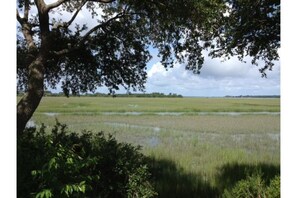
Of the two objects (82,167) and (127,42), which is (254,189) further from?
(127,42)

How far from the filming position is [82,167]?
4.04 m

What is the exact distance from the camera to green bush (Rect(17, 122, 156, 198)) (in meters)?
3.03

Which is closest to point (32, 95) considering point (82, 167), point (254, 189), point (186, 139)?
point (82, 167)

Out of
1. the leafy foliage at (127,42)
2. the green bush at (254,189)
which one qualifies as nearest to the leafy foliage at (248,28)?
the leafy foliage at (127,42)

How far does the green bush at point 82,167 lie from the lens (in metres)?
3.03

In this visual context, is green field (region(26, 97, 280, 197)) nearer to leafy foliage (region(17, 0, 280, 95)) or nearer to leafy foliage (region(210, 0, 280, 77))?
leafy foliage (region(17, 0, 280, 95))

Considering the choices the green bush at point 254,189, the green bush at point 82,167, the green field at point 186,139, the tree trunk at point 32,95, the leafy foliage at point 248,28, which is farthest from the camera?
the green field at point 186,139

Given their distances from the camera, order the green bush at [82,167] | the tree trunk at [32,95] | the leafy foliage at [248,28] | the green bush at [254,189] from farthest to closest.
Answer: the leafy foliage at [248,28] < the tree trunk at [32,95] < the green bush at [254,189] < the green bush at [82,167]

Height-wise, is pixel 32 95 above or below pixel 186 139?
above

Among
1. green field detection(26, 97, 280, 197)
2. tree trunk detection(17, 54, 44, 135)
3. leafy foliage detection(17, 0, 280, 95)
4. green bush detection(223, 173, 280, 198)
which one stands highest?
leafy foliage detection(17, 0, 280, 95)

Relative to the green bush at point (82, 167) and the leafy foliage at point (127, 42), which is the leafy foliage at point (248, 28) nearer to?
the leafy foliage at point (127, 42)

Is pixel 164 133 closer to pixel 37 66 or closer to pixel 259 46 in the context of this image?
pixel 259 46

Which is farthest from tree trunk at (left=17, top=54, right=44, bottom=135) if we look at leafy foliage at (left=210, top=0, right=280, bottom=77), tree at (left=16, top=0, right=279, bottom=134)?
leafy foliage at (left=210, top=0, right=280, bottom=77)
